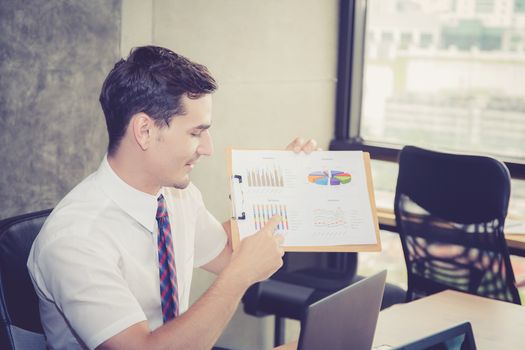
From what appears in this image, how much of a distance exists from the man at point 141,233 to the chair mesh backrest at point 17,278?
0.09 feet

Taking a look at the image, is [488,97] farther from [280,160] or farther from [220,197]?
[280,160]

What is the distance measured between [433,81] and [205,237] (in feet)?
6.33

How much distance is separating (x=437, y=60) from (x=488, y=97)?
32 centimetres

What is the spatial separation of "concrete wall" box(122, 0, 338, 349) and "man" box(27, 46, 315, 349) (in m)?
1.01

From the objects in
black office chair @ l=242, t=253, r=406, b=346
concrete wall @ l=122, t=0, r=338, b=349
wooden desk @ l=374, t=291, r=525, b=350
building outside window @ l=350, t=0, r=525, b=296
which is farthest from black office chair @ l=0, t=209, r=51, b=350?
building outside window @ l=350, t=0, r=525, b=296

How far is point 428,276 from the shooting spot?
104 inches

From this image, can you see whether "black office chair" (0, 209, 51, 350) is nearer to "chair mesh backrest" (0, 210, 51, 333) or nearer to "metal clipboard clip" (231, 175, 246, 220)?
"chair mesh backrest" (0, 210, 51, 333)

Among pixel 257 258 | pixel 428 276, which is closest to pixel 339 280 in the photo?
pixel 428 276

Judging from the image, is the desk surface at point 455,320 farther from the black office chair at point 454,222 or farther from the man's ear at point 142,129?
the man's ear at point 142,129


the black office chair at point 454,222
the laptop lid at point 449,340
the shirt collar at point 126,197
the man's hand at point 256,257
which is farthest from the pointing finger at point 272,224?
the black office chair at point 454,222

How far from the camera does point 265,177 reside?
1.74 m

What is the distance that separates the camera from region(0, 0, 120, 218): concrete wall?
7.64 feet

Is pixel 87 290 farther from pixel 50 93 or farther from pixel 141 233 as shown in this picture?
pixel 50 93

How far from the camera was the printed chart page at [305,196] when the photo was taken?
1.71 m
